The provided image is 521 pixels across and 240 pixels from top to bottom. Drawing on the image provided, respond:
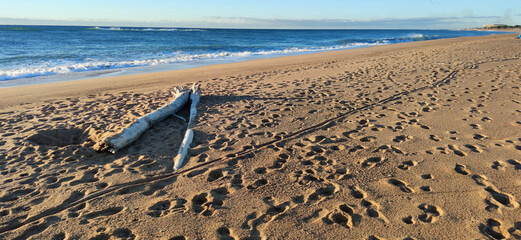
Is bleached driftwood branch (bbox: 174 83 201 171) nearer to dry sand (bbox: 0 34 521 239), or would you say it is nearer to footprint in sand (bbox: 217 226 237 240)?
dry sand (bbox: 0 34 521 239)

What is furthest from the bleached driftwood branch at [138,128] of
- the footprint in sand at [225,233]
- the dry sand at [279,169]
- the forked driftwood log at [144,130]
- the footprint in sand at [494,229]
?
the footprint in sand at [494,229]

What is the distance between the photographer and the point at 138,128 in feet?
15.8

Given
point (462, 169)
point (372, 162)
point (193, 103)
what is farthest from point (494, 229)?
point (193, 103)

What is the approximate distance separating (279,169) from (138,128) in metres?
2.49

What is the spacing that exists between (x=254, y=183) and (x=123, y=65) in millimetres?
13934

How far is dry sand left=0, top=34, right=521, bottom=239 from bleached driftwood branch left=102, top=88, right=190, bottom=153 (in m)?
0.13

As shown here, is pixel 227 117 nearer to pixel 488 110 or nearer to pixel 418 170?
pixel 418 170

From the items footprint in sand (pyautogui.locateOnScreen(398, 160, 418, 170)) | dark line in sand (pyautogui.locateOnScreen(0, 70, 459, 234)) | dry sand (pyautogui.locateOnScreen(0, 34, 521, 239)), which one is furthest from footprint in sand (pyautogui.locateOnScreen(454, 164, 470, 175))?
dark line in sand (pyautogui.locateOnScreen(0, 70, 459, 234))

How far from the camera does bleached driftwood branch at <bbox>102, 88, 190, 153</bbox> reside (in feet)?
14.0

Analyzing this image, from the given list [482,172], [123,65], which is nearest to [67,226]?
[482,172]

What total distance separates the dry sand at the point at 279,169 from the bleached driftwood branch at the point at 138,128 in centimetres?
13

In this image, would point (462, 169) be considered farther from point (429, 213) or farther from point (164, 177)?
point (164, 177)

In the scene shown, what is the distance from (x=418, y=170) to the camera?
3504 millimetres

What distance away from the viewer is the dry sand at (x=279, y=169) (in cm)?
267
